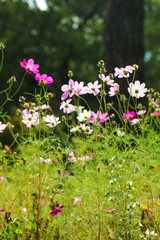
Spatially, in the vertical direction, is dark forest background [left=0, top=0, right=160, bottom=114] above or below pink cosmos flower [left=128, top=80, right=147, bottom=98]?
above

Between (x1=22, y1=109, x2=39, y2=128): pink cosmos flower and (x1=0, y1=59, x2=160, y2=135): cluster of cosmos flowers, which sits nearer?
(x1=0, y1=59, x2=160, y2=135): cluster of cosmos flowers

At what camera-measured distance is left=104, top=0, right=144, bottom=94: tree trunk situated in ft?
16.5

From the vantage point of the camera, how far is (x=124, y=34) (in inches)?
203

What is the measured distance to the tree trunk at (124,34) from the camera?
5.04 meters

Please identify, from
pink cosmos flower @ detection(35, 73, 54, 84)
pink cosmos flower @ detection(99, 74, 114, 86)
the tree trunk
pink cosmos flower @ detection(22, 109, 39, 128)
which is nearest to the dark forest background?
the tree trunk

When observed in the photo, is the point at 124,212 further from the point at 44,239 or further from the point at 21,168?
the point at 21,168

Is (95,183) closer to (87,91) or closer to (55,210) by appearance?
(55,210)

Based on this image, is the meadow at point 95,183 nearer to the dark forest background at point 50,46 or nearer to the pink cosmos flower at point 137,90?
the pink cosmos flower at point 137,90

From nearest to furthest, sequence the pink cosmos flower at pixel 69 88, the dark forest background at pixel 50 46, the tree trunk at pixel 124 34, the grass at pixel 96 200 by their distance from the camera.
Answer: the grass at pixel 96 200
the pink cosmos flower at pixel 69 88
the tree trunk at pixel 124 34
the dark forest background at pixel 50 46

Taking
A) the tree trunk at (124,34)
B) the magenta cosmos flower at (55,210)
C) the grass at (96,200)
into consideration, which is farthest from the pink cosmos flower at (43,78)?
the tree trunk at (124,34)

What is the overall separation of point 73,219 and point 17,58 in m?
11.0

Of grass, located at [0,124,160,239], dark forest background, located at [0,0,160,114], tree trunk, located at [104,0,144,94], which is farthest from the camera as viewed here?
dark forest background, located at [0,0,160,114]

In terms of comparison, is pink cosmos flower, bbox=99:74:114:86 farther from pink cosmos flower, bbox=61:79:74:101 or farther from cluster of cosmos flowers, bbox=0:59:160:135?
pink cosmos flower, bbox=61:79:74:101

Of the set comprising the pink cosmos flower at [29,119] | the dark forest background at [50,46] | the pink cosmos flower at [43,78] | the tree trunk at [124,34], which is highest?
the dark forest background at [50,46]
